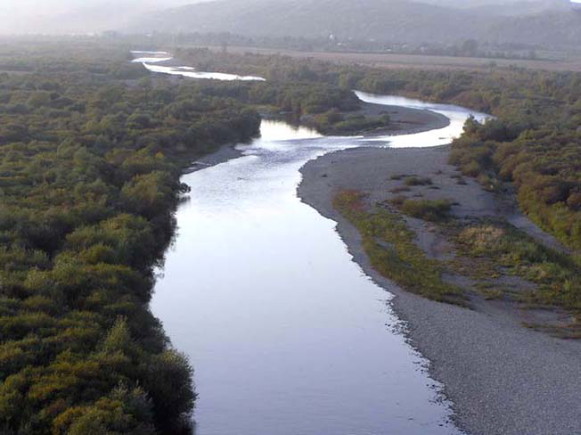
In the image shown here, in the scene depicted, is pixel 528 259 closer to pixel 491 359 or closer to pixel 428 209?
pixel 428 209

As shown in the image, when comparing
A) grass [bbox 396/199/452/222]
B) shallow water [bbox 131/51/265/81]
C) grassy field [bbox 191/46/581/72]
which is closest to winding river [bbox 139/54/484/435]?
grass [bbox 396/199/452/222]

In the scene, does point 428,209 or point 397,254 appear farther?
point 428,209

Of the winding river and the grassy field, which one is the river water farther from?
the grassy field

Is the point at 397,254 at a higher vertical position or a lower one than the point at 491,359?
lower

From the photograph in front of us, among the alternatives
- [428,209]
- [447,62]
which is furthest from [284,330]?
[447,62]

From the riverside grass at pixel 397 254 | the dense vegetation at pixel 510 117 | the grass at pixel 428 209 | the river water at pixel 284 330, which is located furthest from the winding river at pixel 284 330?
the dense vegetation at pixel 510 117

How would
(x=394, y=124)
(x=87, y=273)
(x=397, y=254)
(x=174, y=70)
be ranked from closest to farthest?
1. (x=87, y=273)
2. (x=397, y=254)
3. (x=394, y=124)
4. (x=174, y=70)

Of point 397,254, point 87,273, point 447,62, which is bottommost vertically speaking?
point 447,62

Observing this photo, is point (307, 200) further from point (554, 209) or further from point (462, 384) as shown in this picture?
point (462, 384)
